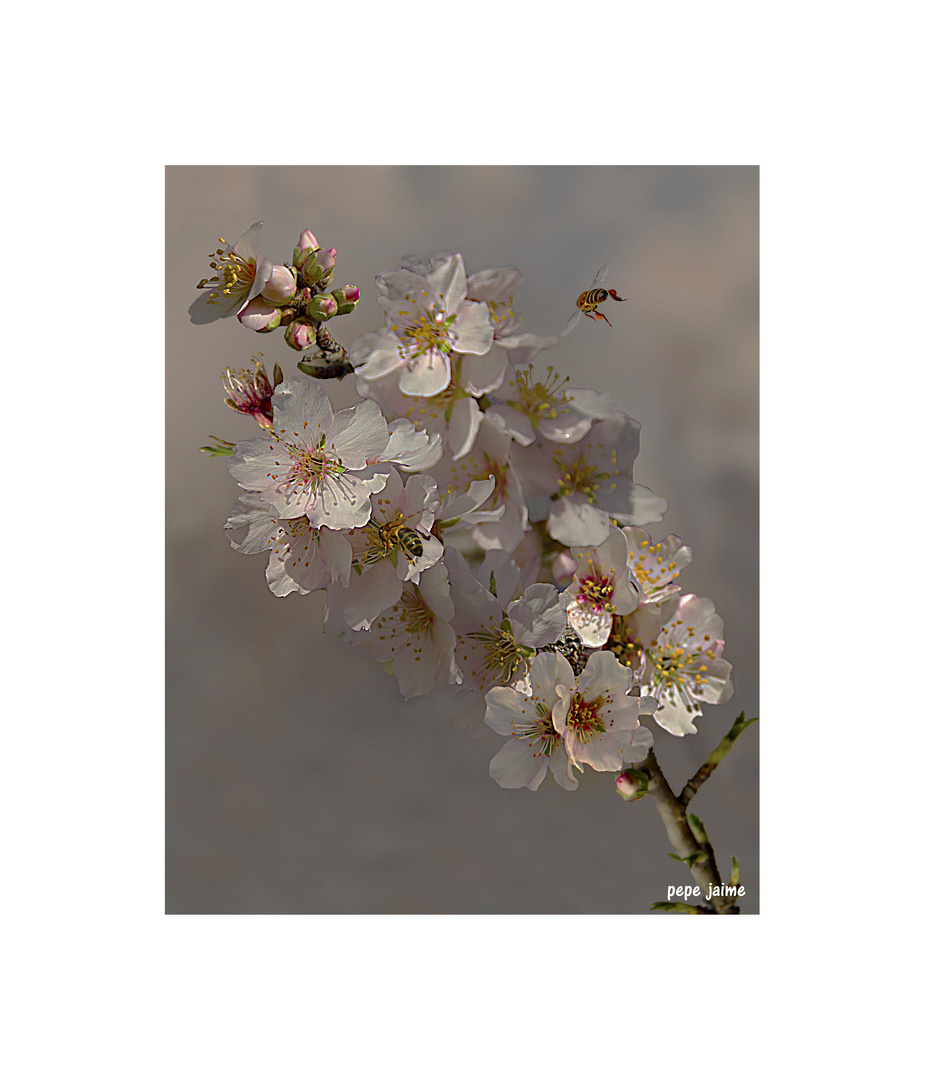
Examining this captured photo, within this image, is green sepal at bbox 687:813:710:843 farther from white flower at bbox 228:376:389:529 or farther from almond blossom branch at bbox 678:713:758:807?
white flower at bbox 228:376:389:529

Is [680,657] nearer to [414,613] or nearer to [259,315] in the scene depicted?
[414,613]

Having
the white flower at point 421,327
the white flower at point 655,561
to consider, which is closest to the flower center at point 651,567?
the white flower at point 655,561

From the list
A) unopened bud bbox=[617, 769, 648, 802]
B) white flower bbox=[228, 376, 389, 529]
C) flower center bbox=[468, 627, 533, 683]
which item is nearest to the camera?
white flower bbox=[228, 376, 389, 529]

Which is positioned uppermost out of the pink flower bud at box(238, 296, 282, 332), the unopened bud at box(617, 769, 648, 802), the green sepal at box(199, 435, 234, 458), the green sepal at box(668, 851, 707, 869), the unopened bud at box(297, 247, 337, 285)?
the unopened bud at box(297, 247, 337, 285)

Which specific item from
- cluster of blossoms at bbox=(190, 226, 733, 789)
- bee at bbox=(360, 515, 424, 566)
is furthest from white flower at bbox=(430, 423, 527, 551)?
bee at bbox=(360, 515, 424, 566)
